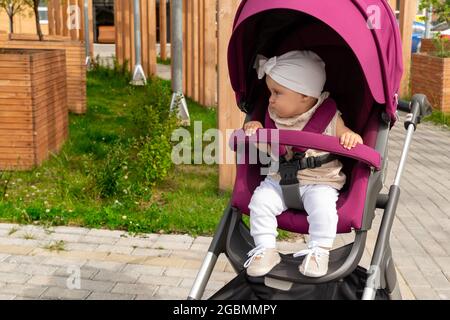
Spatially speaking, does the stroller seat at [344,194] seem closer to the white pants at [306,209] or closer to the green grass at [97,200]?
the white pants at [306,209]

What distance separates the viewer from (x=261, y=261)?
106 inches

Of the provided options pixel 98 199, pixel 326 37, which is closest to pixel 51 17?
pixel 98 199

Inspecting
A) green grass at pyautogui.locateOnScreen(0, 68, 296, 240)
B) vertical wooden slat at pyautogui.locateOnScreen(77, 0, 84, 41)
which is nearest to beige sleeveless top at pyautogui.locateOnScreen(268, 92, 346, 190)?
green grass at pyautogui.locateOnScreen(0, 68, 296, 240)

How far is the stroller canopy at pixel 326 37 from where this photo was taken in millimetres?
2600

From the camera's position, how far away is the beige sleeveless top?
2869 millimetres

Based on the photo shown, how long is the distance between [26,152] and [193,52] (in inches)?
222

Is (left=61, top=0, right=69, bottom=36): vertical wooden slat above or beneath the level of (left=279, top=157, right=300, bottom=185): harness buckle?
above

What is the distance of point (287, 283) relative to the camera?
2.71 metres

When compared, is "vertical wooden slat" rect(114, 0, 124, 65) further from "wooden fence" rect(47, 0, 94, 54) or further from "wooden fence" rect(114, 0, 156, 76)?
"wooden fence" rect(47, 0, 94, 54)

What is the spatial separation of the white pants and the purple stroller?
0.06 m

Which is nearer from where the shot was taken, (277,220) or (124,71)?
(277,220)

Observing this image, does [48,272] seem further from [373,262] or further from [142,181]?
[373,262]

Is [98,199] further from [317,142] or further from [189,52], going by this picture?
[189,52]
